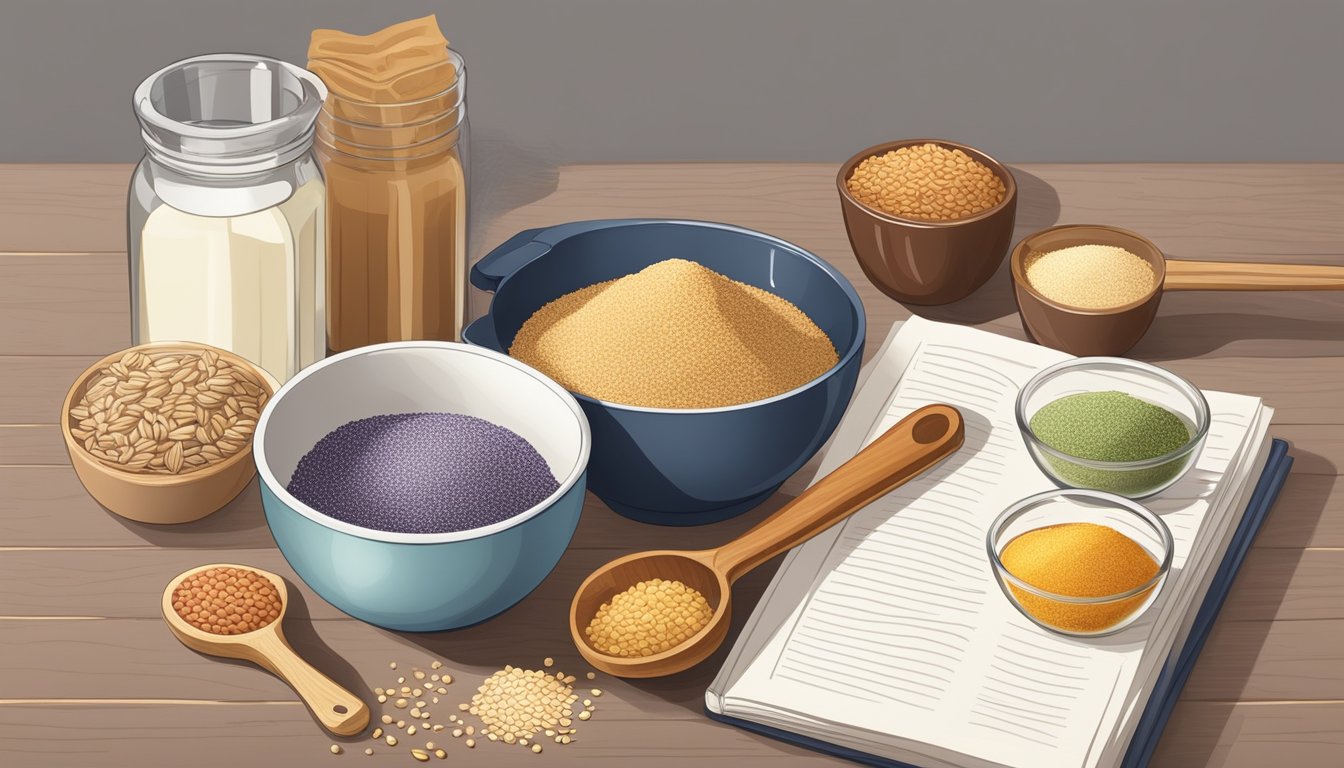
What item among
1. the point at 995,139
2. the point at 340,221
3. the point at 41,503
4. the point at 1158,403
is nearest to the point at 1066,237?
the point at 1158,403

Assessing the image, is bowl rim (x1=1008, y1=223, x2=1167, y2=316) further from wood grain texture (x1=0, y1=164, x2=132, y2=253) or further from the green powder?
wood grain texture (x1=0, y1=164, x2=132, y2=253)

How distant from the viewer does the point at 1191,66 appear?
336cm

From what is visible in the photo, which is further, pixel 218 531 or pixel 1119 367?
pixel 1119 367

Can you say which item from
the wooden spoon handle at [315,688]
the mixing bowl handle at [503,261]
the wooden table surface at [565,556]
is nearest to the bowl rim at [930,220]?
the wooden table surface at [565,556]

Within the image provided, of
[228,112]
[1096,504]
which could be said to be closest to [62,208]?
[228,112]

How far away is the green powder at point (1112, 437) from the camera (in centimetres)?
131

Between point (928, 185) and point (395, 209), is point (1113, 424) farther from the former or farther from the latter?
point (395, 209)

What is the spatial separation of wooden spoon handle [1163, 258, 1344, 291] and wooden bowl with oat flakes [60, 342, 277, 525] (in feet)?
2.81

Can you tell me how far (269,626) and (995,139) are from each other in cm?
244

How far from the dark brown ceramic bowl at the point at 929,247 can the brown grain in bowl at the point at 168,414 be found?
0.60 metres

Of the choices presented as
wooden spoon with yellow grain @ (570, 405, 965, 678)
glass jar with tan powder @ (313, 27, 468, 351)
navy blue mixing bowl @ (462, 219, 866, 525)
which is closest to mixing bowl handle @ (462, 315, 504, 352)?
navy blue mixing bowl @ (462, 219, 866, 525)

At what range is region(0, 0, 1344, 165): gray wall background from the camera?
3.19 metres

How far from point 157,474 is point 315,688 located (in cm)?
24

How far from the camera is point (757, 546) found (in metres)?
1.24
